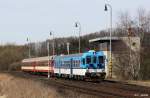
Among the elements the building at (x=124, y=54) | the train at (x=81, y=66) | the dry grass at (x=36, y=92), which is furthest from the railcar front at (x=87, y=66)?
the dry grass at (x=36, y=92)

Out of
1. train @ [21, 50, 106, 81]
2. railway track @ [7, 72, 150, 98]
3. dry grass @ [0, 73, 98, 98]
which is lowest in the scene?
railway track @ [7, 72, 150, 98]

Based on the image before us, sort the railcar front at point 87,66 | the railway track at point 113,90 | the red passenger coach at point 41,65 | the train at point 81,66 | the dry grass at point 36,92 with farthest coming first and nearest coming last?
1. the red passenger coach at point 41,65
2. the train at point 81,66
3. the railcar front at point 87,66
4. the railway track at point 113,90
5. the dry grass at point 36,92

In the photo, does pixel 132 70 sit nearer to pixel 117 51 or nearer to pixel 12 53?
pixel 117 51

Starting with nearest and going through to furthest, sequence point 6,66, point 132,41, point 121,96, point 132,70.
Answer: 1. point 121,96
2. point 132,70
3. point 132,41
4. point 6,66

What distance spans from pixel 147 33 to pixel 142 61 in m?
9.64

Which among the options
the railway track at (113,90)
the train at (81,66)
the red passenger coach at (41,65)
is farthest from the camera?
the red passenger coach at (41,65)

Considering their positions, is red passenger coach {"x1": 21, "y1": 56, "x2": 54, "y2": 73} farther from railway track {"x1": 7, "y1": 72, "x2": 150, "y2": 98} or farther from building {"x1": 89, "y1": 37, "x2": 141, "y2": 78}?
railway track {"x1": 7, "y1": 72, "x2": 150, "y2": 98}


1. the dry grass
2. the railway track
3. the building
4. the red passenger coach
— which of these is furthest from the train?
the dry grass

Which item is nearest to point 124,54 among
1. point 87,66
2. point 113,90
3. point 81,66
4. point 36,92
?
point 81,66

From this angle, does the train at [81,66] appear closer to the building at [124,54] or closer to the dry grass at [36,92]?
the building at [124,54]

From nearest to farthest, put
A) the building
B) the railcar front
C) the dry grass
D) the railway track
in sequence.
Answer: the dry grass, the railway track, the railcar front, the building

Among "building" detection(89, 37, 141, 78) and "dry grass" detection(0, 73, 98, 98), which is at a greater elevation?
"building" detection(89, 37, 141, 78)

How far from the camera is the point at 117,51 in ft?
191

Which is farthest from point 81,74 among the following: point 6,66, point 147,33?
point 6,66
